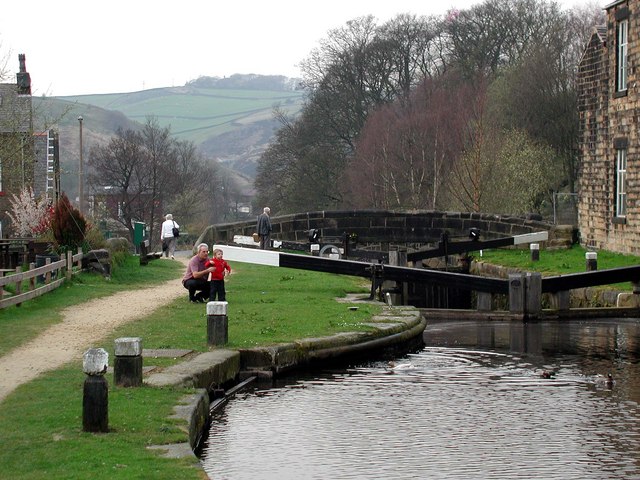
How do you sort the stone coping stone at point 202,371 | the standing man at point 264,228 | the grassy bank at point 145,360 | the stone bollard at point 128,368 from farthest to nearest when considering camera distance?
the standing man at point 264,228 → the stone coping stone at point 202,371 → the stone bollard at point 128,368 → the grassy bank at point 145,360

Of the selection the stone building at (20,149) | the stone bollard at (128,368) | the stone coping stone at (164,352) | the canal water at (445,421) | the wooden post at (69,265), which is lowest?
the canal water at (445,421)

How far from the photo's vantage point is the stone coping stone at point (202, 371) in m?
13.4

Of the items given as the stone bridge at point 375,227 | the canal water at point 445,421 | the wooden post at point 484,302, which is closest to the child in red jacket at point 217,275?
the canal water at point 445,421

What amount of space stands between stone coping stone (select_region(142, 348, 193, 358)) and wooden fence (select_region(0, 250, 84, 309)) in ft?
16.8

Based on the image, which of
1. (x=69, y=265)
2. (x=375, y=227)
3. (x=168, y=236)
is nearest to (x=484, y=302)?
(x=69, y=265)

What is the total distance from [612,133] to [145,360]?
2020cm

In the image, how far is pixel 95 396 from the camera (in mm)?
10844

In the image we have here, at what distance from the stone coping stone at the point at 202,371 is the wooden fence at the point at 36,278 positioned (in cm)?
585

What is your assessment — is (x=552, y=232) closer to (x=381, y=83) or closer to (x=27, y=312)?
(x=27, y=312)

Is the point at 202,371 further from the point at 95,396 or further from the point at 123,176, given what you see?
the point at 123,176

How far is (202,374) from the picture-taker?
46.2ft

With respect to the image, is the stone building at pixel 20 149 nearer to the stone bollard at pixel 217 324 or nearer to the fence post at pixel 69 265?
the fence post at pixel 69 265

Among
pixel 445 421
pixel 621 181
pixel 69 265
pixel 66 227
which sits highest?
pixel 621 181

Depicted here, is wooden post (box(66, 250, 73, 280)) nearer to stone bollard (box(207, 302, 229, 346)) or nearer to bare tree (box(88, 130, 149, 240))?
stone bollard (box(207, 302, 229, 346))
